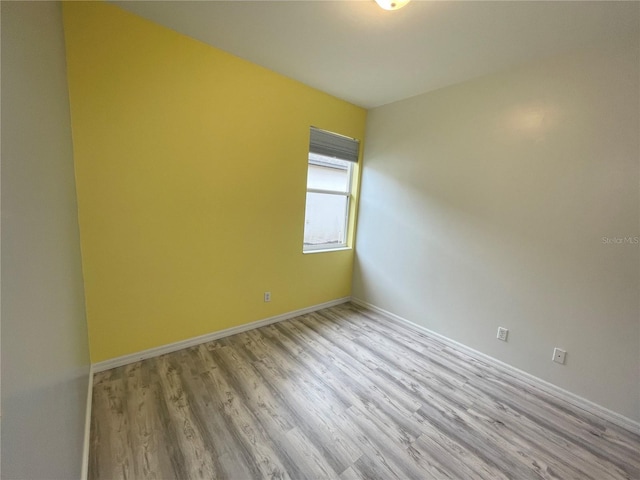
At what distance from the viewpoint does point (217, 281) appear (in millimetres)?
2418

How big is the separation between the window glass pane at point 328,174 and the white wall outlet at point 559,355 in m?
2.60

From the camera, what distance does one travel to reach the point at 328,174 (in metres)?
3.22

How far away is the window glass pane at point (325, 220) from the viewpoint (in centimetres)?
313

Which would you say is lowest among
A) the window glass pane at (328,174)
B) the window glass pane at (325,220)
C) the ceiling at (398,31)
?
the window glass pane at (325,220)

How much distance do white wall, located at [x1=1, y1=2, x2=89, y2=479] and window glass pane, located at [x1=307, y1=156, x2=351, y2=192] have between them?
2208 mm

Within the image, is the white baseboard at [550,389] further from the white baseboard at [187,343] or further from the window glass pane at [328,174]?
the window glass pane at [328,174]

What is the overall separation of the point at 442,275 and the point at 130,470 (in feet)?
8.93

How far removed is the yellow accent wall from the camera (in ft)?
5.68

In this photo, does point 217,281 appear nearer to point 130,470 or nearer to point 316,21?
point 130,470

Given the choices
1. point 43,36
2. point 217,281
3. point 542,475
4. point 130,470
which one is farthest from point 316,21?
point 542,475

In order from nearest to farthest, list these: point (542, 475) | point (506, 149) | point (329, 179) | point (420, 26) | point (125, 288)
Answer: point (542, 475)
point (420, 26)
point (125, 288)
point (506, 149)
point (329, 179)

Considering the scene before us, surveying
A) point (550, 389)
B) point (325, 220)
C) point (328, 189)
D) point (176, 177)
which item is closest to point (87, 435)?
point (176, 177)

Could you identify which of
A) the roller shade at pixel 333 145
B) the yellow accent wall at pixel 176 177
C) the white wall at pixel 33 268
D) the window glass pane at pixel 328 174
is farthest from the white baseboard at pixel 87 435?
the roller shade at pixel 333 145

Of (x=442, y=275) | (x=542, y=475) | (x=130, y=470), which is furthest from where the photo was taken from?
(x=442, y=275)
